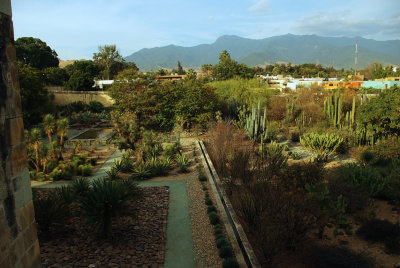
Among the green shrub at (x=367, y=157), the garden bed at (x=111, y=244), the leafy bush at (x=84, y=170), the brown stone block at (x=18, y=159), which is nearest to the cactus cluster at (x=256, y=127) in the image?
the green shrub at (x=367, y=157)

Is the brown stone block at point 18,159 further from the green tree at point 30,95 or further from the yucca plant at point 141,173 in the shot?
the green tree at point 30,95

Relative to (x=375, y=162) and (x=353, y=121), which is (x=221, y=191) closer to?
(x=375, y=162)

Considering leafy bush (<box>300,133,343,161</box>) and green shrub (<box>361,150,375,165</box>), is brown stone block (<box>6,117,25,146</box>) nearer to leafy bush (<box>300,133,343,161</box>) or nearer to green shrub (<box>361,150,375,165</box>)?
leafy bush (<box>300,133,343,161</box>)

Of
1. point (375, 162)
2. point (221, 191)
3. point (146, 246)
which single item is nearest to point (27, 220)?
point (146, 246)

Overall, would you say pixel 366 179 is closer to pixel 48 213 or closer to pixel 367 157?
pixel 367 157

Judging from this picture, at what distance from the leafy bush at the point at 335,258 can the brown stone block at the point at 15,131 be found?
453cm

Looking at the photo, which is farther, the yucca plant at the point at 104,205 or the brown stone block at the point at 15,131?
the yucca plant at the point at 104,205

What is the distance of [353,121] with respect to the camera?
1391cm

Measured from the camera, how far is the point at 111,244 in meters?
5.09

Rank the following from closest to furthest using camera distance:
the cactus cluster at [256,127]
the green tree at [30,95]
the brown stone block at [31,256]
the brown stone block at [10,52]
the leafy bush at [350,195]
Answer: the brown stone block at [10,52] < the brown stone block at [31,256] < the leafy bush at [350,195] < the cactus cluster at [256,127] < the green tree at [30,95]

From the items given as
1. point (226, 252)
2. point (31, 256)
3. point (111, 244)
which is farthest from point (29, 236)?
point (226, 252)

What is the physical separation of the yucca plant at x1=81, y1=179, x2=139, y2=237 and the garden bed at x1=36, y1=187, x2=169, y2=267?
0.67 ft

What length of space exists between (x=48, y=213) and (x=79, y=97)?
2421 centimetres

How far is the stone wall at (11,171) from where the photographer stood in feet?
8.54
